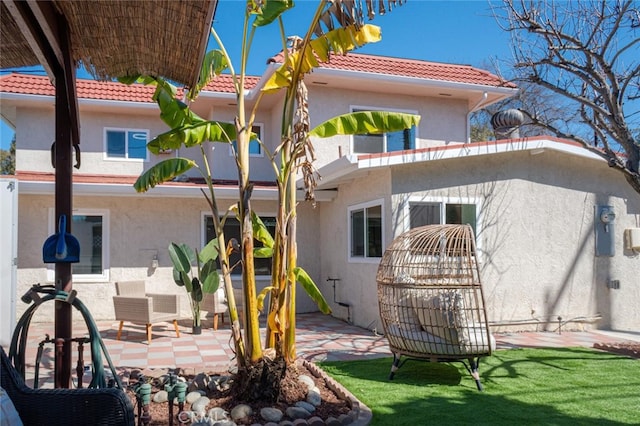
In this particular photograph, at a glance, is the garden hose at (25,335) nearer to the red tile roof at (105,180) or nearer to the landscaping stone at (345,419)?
the landscaping stone at (345,419)

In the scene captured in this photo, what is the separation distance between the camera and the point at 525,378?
7.81 meters

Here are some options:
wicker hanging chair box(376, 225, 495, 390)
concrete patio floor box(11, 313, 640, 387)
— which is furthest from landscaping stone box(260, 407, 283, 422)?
wicker hanging chair box(376, 225, 495, 390)

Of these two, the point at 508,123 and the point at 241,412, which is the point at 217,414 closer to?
the point at 241,412

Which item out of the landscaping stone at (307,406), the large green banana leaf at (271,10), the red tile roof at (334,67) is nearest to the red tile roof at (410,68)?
the red tile roof at (334,67)

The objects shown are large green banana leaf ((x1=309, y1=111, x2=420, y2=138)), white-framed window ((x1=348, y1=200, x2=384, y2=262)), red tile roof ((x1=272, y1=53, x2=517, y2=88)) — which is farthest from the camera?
red tile roof ((x1=272, y1=53, x2=517, y2=88))

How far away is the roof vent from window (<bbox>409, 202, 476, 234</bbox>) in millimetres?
2515

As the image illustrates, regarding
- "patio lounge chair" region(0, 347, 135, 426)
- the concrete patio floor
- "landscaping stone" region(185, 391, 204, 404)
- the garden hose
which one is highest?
the garden hose

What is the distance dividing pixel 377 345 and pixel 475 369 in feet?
10.3

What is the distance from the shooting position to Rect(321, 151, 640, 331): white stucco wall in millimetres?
11609

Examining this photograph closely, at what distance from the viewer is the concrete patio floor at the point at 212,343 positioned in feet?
28.6

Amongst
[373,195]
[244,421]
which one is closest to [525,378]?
[244,421]

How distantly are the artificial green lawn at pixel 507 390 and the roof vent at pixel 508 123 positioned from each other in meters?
5.74

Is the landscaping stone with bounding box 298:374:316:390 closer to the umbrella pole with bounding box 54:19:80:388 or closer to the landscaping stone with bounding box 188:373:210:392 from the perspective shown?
the landscaping stone with bounding box 188:373:210:392

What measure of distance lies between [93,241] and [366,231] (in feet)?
24.0
